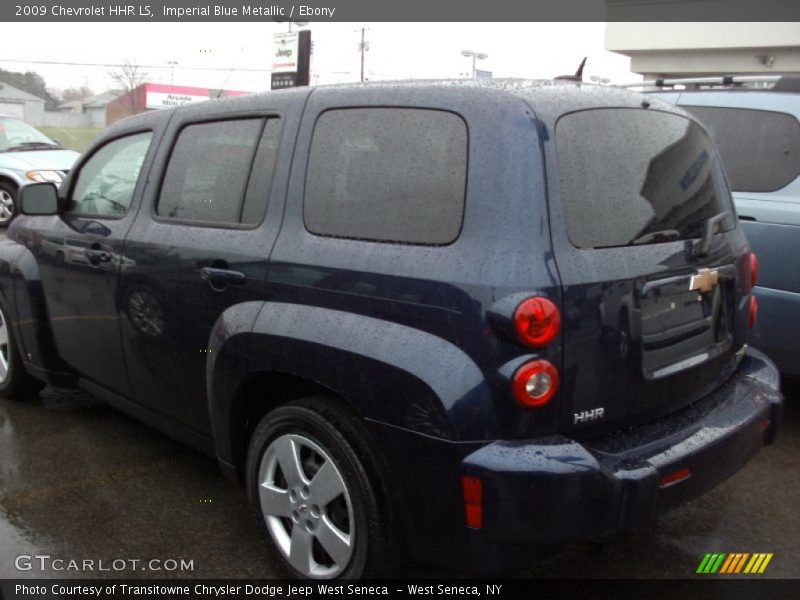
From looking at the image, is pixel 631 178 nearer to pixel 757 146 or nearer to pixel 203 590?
pixel 203 590

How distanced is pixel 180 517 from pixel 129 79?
138 feet

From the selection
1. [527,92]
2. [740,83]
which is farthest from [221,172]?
[740,83]

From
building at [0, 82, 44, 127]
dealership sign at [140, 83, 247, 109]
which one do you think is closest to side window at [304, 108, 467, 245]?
building at [0, 82, 44, 127]

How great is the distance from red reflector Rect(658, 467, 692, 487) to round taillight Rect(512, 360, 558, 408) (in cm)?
46

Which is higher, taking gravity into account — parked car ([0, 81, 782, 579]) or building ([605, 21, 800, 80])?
building ([605, 21, 800, 80])

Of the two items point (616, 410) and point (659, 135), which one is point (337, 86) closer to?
point (659, 135)

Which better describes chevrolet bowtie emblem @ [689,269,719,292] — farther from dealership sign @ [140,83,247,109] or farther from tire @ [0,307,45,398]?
dealership sign @ [140,83,247,109]

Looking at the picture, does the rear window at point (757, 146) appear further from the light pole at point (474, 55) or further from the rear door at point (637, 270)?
the light pole at point (474, 55)

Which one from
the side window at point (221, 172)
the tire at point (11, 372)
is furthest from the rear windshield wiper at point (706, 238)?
the tire at point (11, 372)

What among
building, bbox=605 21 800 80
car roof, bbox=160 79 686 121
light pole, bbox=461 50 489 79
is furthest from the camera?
light pole, bbox=461 50 489 79

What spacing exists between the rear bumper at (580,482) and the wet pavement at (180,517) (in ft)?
2.48

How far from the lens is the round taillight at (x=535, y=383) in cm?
211

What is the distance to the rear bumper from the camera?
210 centimetres

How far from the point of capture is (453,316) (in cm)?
216
